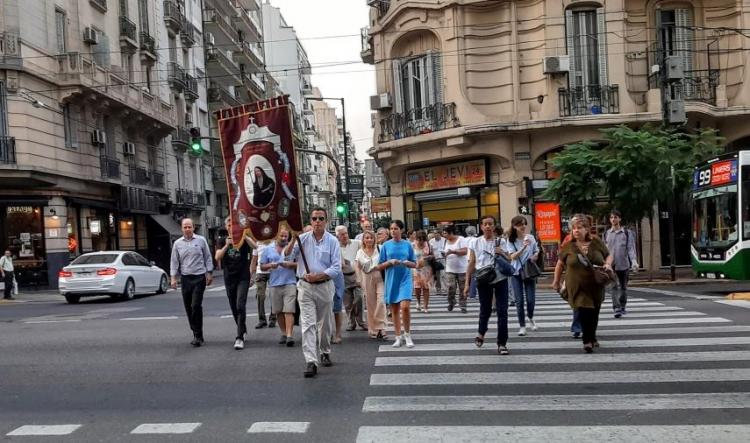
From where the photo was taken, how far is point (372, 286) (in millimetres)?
10633

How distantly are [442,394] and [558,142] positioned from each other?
19.3 metres

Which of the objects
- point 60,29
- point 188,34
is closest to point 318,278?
point 60,29

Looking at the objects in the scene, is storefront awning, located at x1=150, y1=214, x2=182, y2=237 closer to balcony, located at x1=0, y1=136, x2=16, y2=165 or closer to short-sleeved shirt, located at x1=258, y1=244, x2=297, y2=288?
balcony, located at x1=0, y1=136, x2=16, y2=165

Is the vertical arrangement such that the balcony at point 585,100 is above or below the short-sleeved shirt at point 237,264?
above

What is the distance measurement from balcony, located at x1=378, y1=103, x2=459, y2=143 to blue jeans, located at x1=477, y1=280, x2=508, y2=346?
16.7 m

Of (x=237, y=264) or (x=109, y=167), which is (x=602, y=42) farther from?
→ (x=109, y=167)

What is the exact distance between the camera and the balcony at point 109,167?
3069 centimetres

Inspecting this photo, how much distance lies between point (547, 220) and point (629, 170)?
582 centimetres

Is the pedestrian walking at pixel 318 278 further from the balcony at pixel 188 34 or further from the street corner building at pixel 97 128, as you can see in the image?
the balcony at pixel 188 34

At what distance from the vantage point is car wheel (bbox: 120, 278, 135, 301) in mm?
20938

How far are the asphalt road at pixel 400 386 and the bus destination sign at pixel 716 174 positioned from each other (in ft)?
18.4

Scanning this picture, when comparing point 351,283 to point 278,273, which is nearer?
point 278,273

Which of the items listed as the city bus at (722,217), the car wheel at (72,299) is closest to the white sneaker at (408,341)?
the city bus at (722,217)

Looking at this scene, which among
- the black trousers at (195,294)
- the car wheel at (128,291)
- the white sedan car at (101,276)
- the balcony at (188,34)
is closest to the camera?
the black trousers at (195,294)
